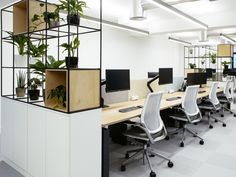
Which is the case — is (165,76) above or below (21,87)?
above

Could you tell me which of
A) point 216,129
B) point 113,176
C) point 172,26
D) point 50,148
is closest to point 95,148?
point 50,148

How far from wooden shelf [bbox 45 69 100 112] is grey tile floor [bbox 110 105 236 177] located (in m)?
1.12

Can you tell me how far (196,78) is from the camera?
240 inches

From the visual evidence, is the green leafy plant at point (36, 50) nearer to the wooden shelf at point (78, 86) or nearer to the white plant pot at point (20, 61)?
the white plant pot at point (20, 61)

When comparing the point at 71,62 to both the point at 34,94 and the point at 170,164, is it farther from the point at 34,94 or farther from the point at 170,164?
the point at 170,164

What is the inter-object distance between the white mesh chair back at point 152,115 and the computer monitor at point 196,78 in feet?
10.1

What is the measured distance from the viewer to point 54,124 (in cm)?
229

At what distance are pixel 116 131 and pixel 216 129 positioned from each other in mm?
2333

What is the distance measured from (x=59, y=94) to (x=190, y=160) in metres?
2.12

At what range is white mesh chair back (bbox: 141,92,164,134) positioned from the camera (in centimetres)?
285

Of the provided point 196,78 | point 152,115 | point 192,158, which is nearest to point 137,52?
point 196,78

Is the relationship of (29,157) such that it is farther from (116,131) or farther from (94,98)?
(116,131)

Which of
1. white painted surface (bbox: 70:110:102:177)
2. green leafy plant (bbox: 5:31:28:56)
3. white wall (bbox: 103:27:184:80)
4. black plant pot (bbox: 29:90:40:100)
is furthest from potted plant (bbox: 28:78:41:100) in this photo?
white wall (bbox: 103:27:184:80)

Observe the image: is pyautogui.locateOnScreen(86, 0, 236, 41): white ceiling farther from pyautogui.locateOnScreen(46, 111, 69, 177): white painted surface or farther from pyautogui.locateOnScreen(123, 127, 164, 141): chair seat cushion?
pyautogui.locateOnScreen(46, 111, 69, 177): white painted surface
